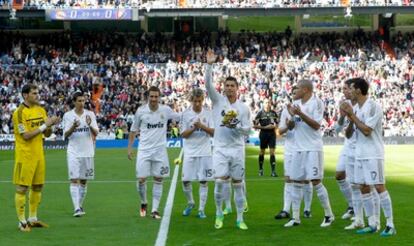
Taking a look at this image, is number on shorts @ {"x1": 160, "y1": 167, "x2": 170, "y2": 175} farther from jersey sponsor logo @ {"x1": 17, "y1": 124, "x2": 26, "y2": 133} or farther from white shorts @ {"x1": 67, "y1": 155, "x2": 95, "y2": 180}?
jersey sponsor logo @ {"x1": 17, "y1": 124, "x2": 26, "y2": 133}

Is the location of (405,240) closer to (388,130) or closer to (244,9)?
(388,130)

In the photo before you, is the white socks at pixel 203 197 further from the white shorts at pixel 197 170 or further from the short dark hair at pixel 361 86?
the short dark hair at pixel 361 86

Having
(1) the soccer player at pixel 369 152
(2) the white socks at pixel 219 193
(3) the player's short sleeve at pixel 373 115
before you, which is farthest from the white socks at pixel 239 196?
(3) the player's short sleeve at pixel 373 115

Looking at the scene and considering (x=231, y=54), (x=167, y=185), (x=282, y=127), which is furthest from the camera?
(x=231, y=54)

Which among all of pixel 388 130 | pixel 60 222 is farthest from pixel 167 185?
pixel 388 130

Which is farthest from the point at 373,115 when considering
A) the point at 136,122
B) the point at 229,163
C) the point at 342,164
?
the point at 136,122

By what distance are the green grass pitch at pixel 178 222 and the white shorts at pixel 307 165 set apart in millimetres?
831

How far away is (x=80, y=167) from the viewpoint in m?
17.2

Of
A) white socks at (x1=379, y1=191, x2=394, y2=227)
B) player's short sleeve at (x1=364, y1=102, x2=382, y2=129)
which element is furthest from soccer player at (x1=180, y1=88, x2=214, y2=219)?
white socks at (x1=379, y1=191, x2=394, y2=227)

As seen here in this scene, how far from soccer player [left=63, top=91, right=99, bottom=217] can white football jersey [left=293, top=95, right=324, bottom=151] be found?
14.0ft

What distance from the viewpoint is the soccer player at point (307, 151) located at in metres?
14.9

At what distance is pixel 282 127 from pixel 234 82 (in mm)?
1560

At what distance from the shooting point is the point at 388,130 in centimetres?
5394

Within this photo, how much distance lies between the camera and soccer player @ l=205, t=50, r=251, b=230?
48.5ft
